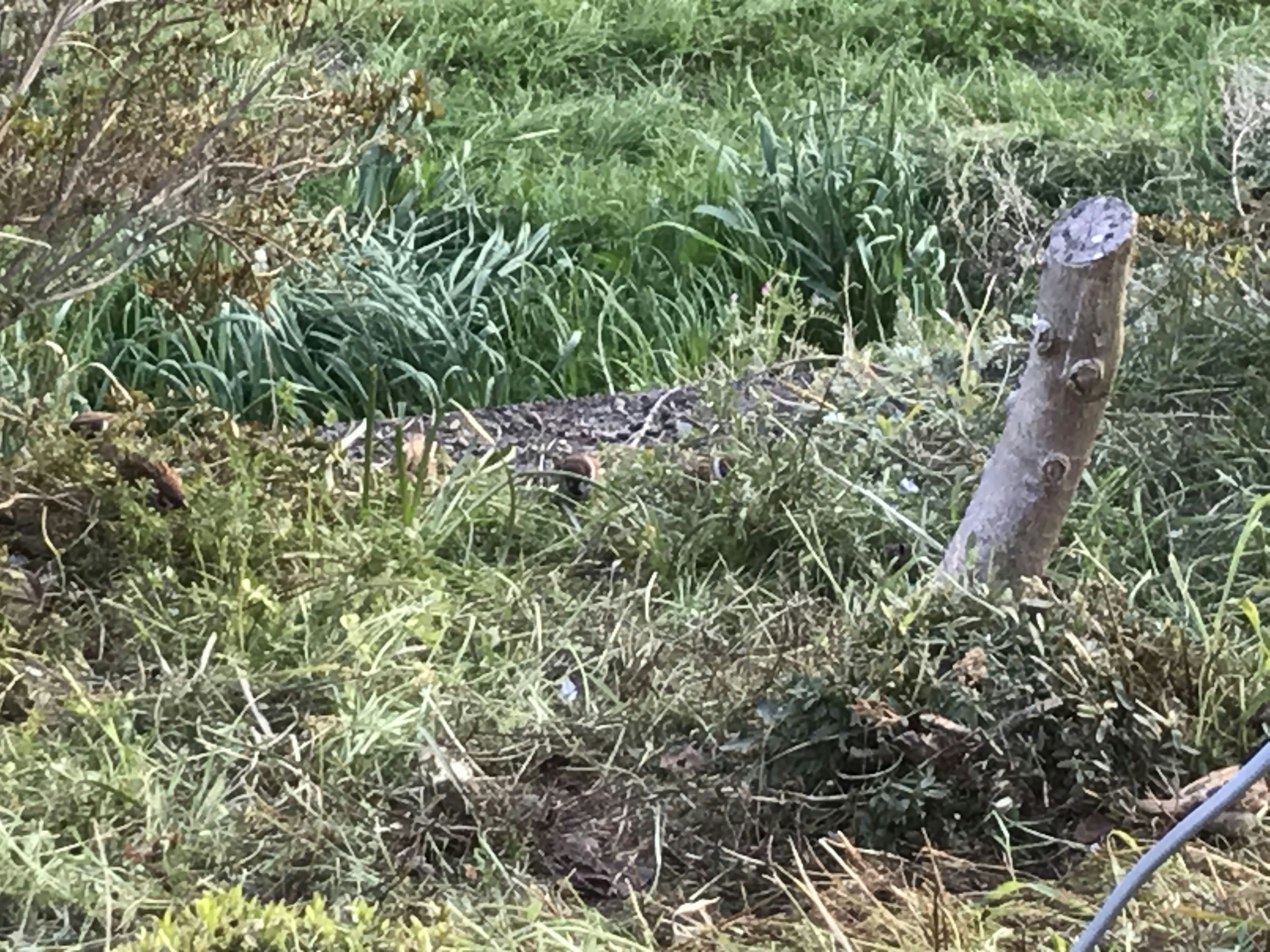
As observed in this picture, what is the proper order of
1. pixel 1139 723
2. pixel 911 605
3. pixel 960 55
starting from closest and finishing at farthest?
pixel 1139 723 → pixel 911 605 → pixel 960 55

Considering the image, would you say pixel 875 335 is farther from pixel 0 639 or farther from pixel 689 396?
pixel 0 639

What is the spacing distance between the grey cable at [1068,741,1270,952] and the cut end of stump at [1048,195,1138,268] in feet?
2.93

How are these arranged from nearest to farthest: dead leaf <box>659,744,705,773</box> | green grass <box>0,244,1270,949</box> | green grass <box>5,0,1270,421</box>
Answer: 1. green grass <box>0,244,1270,949</box>
2. dead leaf <box>659,744,705,773</box>
3. green grass <box>5,0,1270,421</box>

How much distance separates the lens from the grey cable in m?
1.34

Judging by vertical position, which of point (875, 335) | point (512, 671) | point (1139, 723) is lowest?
point (875, 335)

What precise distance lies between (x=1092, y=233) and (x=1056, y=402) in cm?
26

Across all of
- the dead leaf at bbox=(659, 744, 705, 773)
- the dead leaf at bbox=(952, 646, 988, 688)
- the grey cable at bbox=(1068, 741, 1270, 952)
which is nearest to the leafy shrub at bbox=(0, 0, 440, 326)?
the dead leaf at bbox=(659, 744, 705, 773)

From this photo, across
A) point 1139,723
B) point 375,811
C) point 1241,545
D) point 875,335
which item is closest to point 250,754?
point 375,811

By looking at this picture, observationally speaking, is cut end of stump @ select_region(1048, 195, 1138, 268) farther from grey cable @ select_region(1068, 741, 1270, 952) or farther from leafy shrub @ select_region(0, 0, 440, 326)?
leafy shrub @ select_region(0, 0, 440, 326)

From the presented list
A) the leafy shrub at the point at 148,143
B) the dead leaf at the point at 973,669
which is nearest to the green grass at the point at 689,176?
the leafy shrub at the point at 148,143

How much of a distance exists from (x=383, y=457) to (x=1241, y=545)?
193 cm

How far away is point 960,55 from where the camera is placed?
658cm

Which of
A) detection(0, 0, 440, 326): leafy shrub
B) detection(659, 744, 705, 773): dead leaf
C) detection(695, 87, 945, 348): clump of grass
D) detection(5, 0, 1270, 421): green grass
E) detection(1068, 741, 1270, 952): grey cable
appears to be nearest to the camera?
detection(1068, 741, 1270, 952): grey cable

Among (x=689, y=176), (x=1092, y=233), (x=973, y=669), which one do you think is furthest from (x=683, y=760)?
(x=689, y=176)
